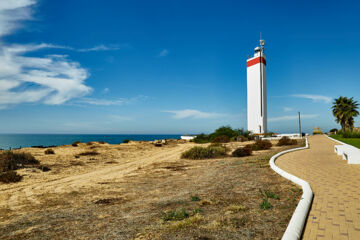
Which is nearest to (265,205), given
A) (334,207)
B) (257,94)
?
(334,207)

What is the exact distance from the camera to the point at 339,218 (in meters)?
4.52

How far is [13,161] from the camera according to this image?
13.8 metres

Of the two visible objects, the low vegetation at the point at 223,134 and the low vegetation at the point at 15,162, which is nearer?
the low vegetation at the point at 15,162

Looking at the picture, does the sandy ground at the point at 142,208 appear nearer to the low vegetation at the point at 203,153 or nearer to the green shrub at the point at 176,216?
the green shrub at the point at 176,216

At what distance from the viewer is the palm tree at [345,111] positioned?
2100 inches

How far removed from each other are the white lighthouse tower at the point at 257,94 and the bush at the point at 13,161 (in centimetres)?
4482

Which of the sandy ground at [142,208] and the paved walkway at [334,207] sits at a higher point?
the paved walkway at [334,207]

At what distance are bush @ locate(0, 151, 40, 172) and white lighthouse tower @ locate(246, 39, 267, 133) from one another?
44.8 meters

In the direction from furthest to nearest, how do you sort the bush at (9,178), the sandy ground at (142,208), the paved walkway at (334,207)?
the bush at (9,178), the sandy ground at (142,208), the paved walkway at (334,207)

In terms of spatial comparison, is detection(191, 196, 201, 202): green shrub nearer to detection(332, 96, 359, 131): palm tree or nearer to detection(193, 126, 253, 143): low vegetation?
detection(193, 126, 253, 143): low vegetation

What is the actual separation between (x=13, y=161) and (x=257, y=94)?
1860 inches

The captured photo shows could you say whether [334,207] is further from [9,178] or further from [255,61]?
[255,61]

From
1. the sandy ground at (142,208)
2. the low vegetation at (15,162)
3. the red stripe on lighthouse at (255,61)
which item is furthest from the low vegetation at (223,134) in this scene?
the sandy ground at (142,208)

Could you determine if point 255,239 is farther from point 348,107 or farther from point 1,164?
point 348,107
